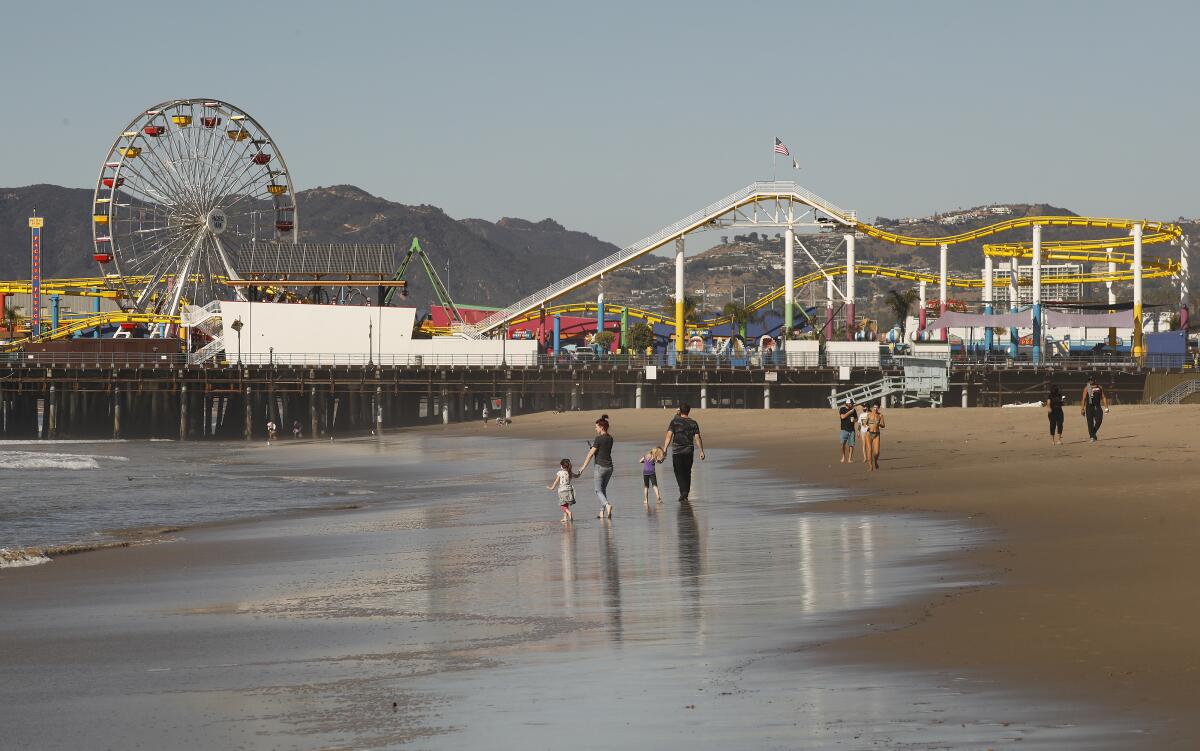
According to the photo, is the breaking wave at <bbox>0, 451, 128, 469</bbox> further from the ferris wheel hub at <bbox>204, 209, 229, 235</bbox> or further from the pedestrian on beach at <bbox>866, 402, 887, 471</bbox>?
the ferris wheel hub at <bbox>204, 209, 229, 235</bbox>

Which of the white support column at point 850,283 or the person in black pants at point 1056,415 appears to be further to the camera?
the white support column at point 850,283

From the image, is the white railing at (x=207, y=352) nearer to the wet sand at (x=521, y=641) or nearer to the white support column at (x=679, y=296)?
the white support column at (x=679, y=296)

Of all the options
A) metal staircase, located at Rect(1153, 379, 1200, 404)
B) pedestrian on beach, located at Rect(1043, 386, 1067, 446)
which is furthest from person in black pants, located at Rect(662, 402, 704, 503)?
metal staircase, located at Rect(1153, 379, 1200, 404)

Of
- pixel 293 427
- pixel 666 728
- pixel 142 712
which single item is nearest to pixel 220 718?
pixel 142 712

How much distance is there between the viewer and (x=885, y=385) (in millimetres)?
63688

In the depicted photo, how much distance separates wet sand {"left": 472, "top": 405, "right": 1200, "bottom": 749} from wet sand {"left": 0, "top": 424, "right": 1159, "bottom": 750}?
9.4 inches

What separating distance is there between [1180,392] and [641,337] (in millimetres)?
56142

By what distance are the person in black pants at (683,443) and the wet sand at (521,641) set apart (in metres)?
1.21

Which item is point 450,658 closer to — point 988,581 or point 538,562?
point 988,581

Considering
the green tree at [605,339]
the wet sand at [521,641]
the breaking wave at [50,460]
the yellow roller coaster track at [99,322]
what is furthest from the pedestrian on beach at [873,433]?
the yellow roller coaster track at [99,322]

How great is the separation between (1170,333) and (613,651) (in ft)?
296

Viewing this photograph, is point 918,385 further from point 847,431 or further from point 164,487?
point 164,487

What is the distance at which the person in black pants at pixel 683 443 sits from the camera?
2105cm

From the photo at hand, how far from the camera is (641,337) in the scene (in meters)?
112
